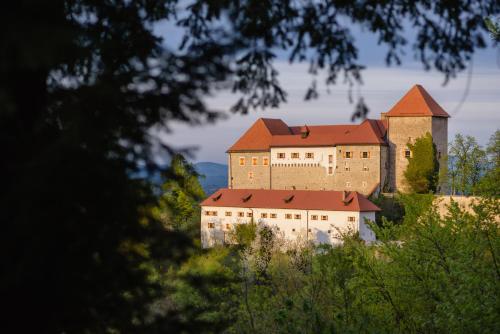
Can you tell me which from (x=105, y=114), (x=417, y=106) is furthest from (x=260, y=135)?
(x=105, y=114)

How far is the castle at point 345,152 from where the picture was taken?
2067 inches

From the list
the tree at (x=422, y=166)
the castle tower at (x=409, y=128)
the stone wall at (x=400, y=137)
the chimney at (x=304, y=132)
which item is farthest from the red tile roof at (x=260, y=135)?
the tree at (x=422, y=166)

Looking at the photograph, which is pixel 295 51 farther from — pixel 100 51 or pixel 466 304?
pixel 466 304

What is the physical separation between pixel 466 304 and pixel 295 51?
125 inches

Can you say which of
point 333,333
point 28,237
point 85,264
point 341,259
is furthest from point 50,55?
point 341,259

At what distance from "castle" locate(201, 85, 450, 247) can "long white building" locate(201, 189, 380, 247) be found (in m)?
0.06

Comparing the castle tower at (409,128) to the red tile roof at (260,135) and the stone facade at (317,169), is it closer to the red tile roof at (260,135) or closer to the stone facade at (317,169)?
the stone facade at (317,169)

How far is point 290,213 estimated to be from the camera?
46469mm

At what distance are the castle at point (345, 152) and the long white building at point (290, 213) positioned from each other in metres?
6.59

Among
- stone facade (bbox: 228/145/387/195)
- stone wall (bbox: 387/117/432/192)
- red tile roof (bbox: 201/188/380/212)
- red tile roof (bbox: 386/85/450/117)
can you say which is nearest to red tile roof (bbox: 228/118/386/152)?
stone facade (bbox: 228/145/387/195)

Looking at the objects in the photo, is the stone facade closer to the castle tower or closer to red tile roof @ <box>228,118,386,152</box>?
red tile roof @ <box>228,118,386,152</box>

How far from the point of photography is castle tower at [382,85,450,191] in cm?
5231

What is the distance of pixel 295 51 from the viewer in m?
3.89

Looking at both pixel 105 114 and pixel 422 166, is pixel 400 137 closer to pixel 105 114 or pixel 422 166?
pixel 422 166
